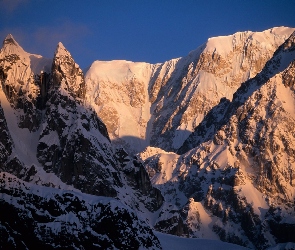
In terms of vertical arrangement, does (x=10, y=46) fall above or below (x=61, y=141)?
above

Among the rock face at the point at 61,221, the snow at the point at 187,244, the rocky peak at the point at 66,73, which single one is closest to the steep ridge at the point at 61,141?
the rocky peak at the point at 66,73

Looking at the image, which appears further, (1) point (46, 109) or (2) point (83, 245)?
(1) point (46, 109)

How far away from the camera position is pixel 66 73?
17762 cm

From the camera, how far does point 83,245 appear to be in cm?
9131

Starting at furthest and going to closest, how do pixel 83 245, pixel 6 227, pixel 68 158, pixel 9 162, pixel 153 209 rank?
pixel 153 209 → pixel 68 158 → pixel 9 162 → pixel 83 245 → pixel 6 227

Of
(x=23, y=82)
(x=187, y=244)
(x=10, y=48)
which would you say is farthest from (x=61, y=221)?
(x=10, y=48)

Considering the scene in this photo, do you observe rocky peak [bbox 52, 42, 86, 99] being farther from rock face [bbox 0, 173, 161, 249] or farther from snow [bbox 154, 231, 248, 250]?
rock face [bbox 0, 173, 161, 249]

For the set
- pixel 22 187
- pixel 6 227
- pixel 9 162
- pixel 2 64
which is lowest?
pixel 6 227

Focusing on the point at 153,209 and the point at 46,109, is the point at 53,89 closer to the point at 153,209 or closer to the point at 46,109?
the point at 46,109

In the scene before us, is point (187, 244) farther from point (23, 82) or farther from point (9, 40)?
point (9, 40)

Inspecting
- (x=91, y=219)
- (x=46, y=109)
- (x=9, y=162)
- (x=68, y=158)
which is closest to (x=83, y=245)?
(x=91, y=219)

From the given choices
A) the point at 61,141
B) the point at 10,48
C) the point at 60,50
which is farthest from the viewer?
the point at 60,50

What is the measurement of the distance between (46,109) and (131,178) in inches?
846

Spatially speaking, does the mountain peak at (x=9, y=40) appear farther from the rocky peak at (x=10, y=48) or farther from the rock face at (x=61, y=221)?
the rock face at (x=61, y=221)
